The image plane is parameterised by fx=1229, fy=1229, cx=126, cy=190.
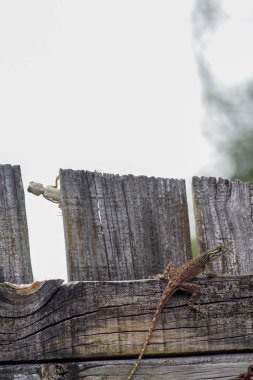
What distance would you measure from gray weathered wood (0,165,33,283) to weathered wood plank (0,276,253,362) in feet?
0.31

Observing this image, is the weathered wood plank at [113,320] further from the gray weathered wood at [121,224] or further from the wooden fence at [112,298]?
the gray weathered wood at [121,224]

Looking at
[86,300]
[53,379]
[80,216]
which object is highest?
[80,216]

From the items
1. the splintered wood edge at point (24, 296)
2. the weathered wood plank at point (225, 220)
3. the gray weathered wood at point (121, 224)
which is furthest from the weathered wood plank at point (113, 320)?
the weathered wood plank at point (225, 220)

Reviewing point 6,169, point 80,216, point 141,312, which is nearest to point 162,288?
point 141,312

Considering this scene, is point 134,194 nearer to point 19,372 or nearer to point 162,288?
point 162,288

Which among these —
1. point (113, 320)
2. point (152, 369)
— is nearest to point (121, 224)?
point (113, 320)

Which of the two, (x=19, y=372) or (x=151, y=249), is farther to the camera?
(x=151, y=249)

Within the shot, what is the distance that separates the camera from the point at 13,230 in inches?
171

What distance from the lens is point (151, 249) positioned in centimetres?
455

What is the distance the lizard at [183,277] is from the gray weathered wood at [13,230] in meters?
0.48

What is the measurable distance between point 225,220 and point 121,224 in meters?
0.47

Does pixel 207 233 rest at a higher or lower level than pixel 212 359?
higher

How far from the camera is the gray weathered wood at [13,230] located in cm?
434

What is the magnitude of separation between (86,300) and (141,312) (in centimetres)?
21
